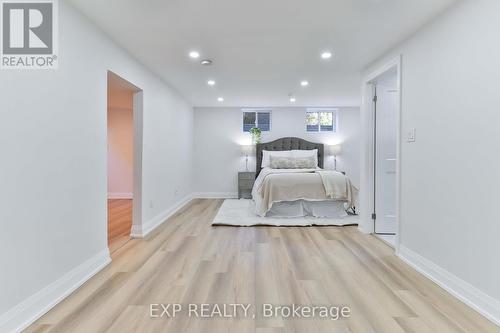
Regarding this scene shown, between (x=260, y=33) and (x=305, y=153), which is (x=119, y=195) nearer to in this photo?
(x=305, y=153)

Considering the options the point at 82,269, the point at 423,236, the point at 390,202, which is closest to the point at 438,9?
the point at 423,236

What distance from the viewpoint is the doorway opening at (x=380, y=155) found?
12.4ft

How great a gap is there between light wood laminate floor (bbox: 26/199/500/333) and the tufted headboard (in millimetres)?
3424

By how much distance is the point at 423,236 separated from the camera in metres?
2.57

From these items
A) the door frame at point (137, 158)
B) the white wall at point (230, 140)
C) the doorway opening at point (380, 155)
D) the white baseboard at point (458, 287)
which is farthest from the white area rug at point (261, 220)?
the white wall at point (230, 140)

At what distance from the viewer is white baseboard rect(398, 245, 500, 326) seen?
1.81m

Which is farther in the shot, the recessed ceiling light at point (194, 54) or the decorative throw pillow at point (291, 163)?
the decorative throw pillow at point (291, 163)

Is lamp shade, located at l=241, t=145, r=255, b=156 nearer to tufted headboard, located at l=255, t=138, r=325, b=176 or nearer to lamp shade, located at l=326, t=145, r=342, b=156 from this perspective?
tufted headboard, located at l=255, t=138, r=325, b=176

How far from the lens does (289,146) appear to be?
22.5 feet

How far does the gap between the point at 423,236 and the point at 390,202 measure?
1.28 meters

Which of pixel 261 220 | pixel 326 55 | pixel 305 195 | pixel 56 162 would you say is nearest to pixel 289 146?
pixel 305 195

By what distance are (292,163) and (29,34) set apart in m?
5.02

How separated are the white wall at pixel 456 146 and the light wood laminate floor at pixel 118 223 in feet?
10.7

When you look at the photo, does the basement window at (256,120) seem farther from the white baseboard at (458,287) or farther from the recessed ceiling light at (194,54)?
the white baseboard at (458,287)
